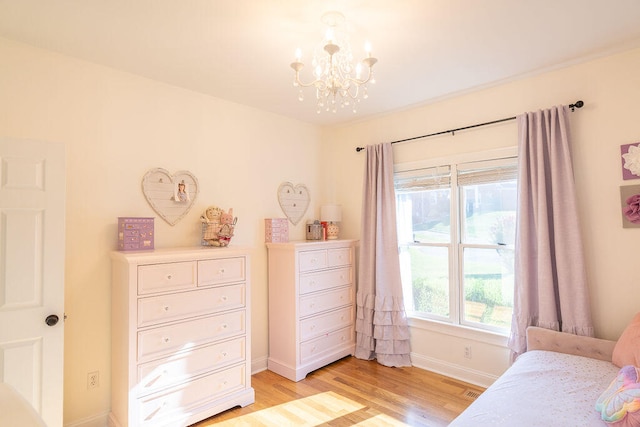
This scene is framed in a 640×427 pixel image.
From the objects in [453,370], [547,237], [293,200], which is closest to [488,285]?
[547,237]

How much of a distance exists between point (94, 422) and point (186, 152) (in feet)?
7.01

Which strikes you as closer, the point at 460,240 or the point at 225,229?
the point at 225,229

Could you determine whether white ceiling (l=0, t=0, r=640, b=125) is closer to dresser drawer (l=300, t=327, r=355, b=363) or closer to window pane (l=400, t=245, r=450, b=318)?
window pane (l=400, t=245, r=450, b=318)

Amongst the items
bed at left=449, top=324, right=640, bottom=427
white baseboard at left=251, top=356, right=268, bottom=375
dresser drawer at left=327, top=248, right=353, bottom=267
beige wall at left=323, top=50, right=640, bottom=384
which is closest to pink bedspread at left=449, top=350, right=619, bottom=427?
bed at left=449, top=324, right=640, bottom=427

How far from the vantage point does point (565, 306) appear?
2.38m

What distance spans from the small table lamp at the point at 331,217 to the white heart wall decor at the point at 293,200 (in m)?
0.23

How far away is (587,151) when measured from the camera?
2447mm

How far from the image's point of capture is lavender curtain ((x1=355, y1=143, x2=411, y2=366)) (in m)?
3.35

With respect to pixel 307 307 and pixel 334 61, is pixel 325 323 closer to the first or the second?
pixel 307 307

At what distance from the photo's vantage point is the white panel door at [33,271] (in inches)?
70.4

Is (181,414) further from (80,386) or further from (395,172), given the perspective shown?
(395,172)

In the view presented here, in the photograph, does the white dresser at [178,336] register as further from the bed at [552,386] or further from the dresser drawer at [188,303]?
the bed at [552,386]

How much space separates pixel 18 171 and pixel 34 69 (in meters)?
0.85

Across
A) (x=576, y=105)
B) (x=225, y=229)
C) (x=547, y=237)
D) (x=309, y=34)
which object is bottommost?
(x=547, y=237)
